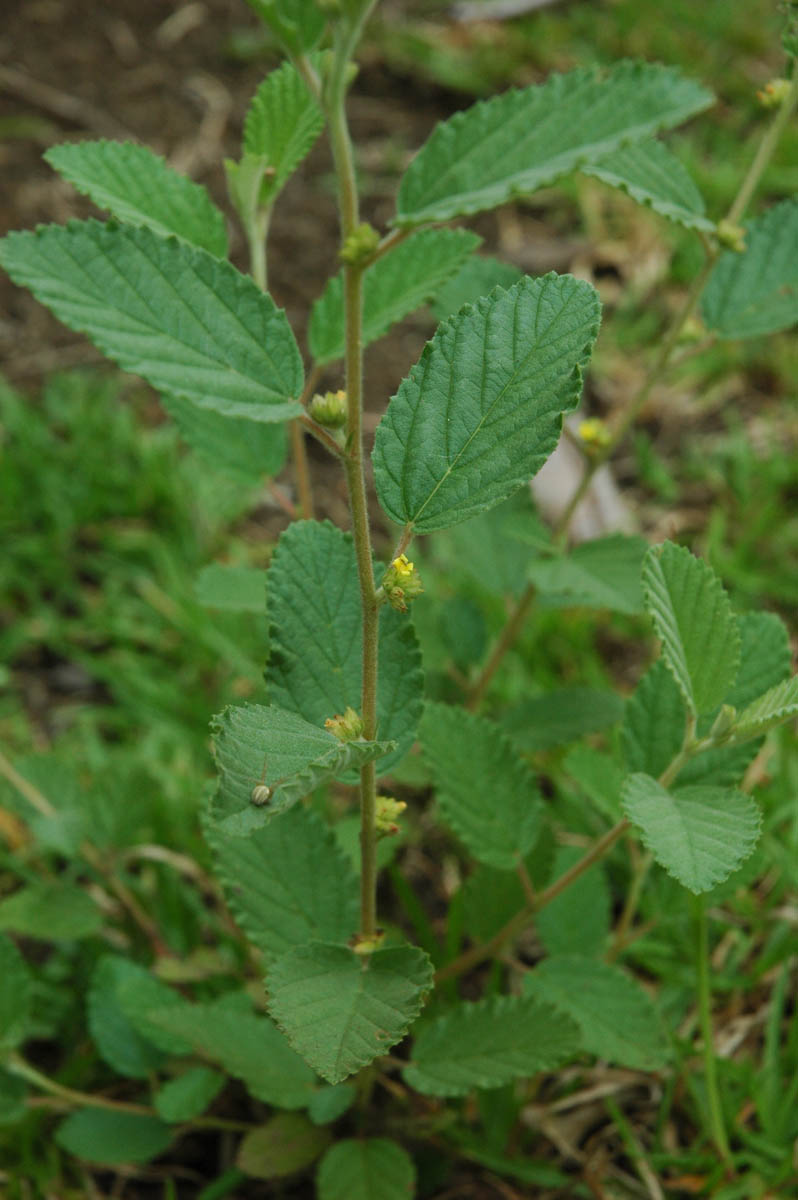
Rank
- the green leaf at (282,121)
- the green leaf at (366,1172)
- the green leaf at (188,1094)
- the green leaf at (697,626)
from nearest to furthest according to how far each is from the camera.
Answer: the green leaf at (697,626) → the green leaf at (282,121) → the green leaf at (366,1172) → the green leaf at (188,1094)

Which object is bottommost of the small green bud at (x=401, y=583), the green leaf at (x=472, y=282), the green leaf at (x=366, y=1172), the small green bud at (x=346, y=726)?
the green leaf at (x=366, y=1172)

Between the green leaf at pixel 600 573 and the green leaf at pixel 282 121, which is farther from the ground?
the green leaf at pixel 282 121

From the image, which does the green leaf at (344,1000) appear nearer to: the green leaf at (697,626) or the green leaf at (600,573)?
the green leaf at (697,626)

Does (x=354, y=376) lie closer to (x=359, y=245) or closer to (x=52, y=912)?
(x=359, y=245)

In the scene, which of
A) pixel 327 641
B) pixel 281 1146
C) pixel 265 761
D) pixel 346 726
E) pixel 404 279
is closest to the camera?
pixel 265 761

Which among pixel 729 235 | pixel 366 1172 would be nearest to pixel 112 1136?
pixel 366 1172

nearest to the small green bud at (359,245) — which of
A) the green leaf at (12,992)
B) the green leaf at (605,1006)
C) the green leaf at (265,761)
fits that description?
the green leaf at (265,761)
